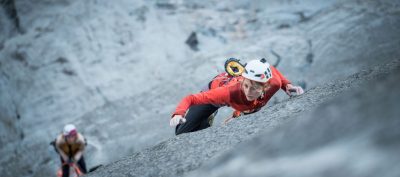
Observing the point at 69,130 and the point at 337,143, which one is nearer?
the point at 337,143

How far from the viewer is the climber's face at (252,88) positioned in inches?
243

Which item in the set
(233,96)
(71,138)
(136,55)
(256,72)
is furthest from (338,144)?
(136,55)

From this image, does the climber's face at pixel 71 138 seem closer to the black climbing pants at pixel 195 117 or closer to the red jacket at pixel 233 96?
the black climbing pants at pixel 195 117

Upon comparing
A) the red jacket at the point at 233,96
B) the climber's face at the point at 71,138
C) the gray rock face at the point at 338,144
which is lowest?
the climber's face at the point at 71,138

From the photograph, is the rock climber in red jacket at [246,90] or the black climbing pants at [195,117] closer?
the rock climber in red jacket at [246,90]

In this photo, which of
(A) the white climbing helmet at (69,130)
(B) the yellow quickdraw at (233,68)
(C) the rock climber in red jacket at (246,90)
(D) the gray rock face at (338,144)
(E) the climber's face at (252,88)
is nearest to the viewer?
(D) the gray rock face at (338,144)

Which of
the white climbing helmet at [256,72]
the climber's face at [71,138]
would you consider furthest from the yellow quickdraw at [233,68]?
the climber's face at [71,138]

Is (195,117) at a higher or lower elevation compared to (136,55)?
lower

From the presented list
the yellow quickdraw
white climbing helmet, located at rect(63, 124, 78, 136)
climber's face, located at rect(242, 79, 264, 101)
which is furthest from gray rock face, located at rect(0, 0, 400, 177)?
climber's face, located at rect(242, 79, 264, 101)

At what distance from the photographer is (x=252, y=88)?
6.17 metres

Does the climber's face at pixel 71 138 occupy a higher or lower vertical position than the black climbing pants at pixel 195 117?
lower

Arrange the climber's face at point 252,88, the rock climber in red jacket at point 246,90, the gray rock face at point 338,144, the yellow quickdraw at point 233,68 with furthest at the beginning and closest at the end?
the yellow quickdraw at point 233,68 → the climber's face at point 252,88 → the rock climber in red jacket at point 246,90 → the gray rock face at point 338,144

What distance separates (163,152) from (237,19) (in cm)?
1370

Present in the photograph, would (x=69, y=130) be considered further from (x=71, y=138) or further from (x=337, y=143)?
(x=337, y=143)
